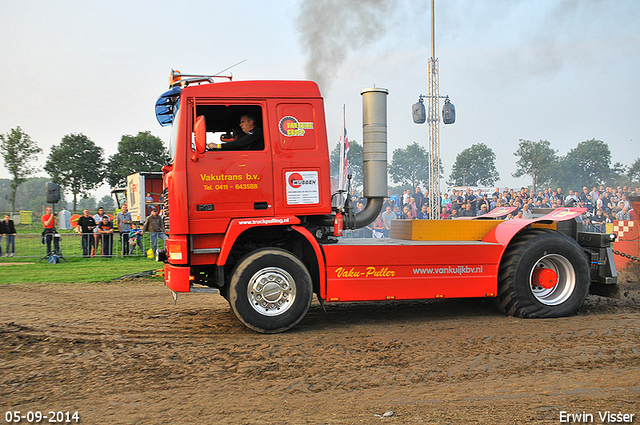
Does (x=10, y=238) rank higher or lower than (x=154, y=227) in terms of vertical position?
lower

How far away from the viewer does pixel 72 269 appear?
40.2ft

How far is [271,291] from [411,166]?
207ft

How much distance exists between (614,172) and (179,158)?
172 ft

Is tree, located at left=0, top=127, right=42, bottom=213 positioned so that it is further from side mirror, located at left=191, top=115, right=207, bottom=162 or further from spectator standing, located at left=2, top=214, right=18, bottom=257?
side mirror, located at left=191, top=115, right=207, bottom=162

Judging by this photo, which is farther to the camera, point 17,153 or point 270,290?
point 17,153

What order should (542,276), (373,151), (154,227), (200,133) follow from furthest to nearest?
(154,227) → (373,151) → (542,276) → (200,133)

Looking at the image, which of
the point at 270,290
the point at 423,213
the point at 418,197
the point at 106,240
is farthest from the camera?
the point at 418,197

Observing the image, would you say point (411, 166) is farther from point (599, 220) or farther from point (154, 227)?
point (154, 227)

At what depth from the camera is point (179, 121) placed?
18.7ft

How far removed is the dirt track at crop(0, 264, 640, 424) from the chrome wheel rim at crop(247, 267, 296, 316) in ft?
1.12

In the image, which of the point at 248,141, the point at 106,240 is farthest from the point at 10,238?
the point at 248,141

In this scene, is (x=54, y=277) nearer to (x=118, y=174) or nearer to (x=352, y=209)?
(x=352, y=209)

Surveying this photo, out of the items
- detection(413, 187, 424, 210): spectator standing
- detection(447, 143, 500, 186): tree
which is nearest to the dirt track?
detection(413, 187, 424, 210): spectator standing

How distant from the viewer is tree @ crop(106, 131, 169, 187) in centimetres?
3406
